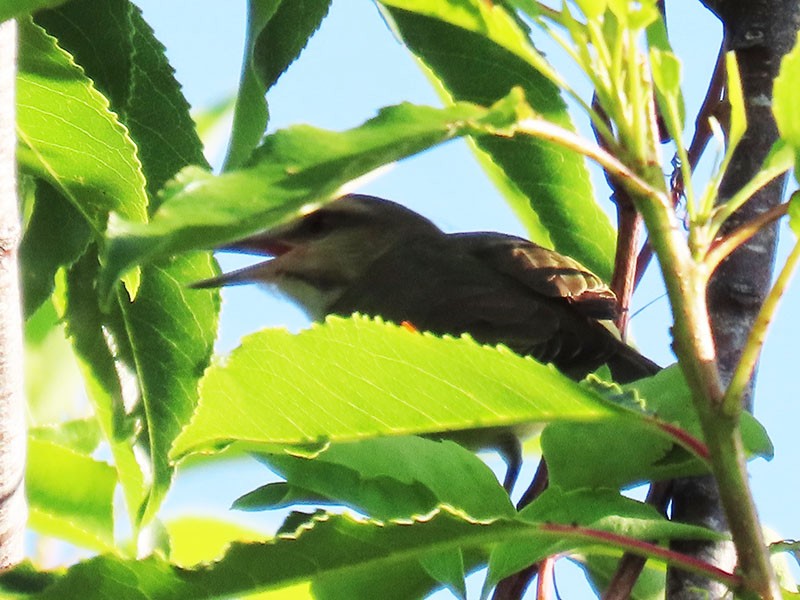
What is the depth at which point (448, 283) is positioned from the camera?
10.1 ft

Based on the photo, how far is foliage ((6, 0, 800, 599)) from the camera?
3.34 ft

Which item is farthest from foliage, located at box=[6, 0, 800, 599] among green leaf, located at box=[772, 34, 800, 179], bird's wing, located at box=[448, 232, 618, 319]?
bird's wing, located at box=[448, 232, 618, 319]

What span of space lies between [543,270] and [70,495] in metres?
1.35

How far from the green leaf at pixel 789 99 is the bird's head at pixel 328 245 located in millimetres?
2195

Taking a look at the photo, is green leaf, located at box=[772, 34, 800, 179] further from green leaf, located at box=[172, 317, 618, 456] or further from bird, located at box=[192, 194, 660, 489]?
bird, located at box=[192, 194, 660, 489]

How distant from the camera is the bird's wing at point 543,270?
2584 millimetres

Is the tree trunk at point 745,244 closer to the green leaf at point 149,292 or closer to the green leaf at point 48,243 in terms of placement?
the green leaf at point 149,292

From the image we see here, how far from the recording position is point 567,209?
6.63ft

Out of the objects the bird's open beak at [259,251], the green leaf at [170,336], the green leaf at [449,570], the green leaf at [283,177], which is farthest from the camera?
the bird's open beak at [259,251]

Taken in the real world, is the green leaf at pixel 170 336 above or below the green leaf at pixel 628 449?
below

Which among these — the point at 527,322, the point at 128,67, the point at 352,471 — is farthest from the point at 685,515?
the point at 527,322

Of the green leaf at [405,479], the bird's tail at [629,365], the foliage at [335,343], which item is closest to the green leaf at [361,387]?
the foliage at [335,343]

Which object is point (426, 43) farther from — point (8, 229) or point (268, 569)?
point (268, 569)

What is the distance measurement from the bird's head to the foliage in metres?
1.10
